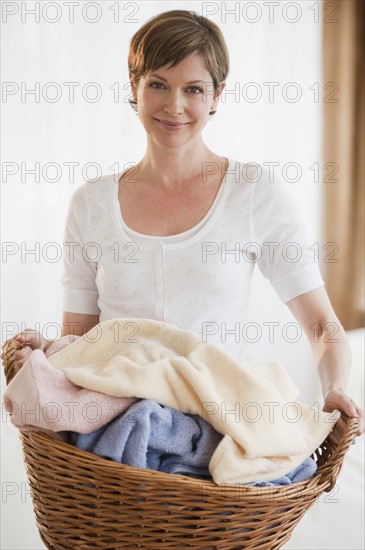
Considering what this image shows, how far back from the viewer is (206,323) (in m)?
1.33

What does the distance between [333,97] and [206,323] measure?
6.56ft

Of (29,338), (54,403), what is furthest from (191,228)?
(54,403)

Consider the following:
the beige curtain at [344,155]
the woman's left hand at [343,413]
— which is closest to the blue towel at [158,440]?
the woman's left hand at [343,413]

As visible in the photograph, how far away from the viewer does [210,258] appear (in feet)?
4.29

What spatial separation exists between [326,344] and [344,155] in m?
1.98

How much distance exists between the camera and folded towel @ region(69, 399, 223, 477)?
912 mm

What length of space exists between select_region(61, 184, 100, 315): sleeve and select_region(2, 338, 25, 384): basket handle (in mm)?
300

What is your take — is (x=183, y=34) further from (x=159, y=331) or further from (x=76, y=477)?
(x=76, y=477)

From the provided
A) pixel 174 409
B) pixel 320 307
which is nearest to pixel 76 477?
pixel 174 409

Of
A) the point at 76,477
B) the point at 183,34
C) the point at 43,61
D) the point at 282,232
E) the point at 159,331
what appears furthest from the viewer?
the point at 43,61

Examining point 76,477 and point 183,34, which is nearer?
point 76,477

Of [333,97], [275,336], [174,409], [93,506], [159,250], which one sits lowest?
[275,336]

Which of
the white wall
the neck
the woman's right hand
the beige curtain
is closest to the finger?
the woman's right hand

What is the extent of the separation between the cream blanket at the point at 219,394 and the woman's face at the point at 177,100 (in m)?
0.39
